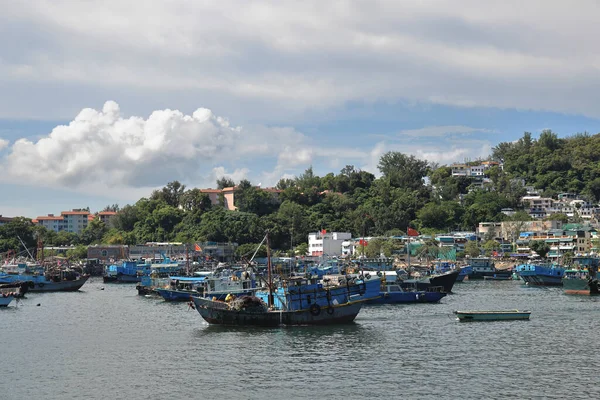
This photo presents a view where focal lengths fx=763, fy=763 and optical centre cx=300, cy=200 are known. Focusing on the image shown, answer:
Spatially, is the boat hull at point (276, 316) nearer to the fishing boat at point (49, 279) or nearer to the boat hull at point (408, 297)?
the boat hull at point (408, 297)

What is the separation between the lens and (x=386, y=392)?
2862cm

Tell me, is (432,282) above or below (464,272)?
above

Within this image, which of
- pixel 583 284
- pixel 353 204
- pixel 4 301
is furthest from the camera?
pixel 353 204

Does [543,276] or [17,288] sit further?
[543,276]

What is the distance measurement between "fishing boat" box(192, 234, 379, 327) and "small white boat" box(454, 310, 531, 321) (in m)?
6.86

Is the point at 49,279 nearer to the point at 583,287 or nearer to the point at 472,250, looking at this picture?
the point at 583,287

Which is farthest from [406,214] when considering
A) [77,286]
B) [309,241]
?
[77,286]

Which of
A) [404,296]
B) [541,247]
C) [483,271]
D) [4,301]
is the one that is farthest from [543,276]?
[4,301]

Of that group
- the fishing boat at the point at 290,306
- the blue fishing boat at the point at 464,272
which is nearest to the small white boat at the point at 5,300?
the fishing boat at the point at 290,306

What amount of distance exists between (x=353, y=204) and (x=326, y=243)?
19.9 m

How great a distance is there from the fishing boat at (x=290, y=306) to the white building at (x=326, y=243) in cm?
9018

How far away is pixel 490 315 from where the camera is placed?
159ft

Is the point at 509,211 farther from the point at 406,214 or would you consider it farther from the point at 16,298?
the point at 16,298

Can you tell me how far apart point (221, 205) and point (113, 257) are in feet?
94.7
